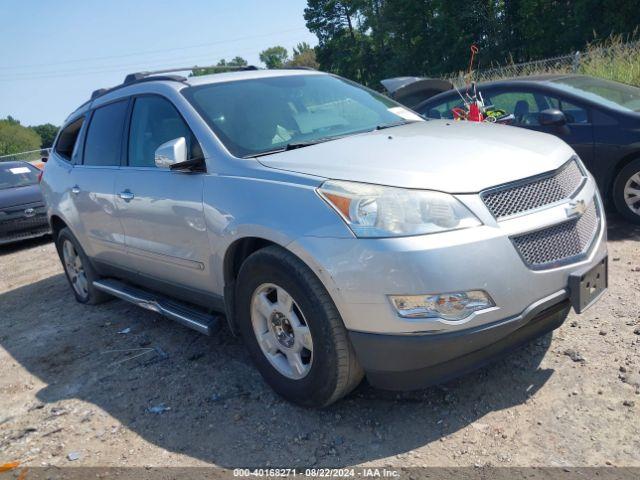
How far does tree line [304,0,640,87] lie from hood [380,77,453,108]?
22.0 meters

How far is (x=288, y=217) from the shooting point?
115 inches

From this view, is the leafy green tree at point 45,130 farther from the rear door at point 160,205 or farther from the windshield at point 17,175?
the rear door at point 160,205

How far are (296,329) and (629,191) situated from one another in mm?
4282

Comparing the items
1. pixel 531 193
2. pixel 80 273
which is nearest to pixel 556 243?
pixel 531 193

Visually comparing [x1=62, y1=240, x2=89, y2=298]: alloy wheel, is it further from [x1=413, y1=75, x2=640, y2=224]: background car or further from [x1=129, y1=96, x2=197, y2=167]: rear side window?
[x1=413, y1=75, x2=640, y2=224]: background car

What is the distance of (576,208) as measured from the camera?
2990 millimetres

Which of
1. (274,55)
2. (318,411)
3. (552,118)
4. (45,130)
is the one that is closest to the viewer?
(318,411)

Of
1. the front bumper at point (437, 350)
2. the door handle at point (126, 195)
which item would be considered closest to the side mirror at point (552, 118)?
the front bumper at point (437, 350)

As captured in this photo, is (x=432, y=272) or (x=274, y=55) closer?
(x=432, y=272)

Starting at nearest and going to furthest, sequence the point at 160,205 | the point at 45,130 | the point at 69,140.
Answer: the point at 160,205 → the point at 69,140 → the point at 45,130

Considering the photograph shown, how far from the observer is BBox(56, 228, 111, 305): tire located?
540 centimetres

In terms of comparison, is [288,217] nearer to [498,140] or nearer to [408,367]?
[408,367]

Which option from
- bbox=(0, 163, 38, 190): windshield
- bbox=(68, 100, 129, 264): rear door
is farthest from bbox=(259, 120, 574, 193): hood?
bbox=(0, 163, 38, 190): windshield

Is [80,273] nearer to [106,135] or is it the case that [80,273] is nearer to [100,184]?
[100,184]
